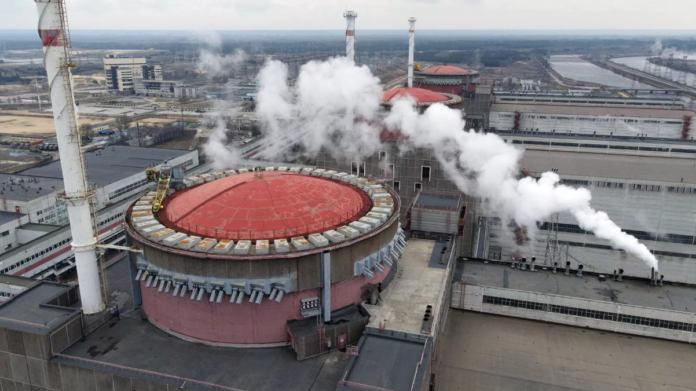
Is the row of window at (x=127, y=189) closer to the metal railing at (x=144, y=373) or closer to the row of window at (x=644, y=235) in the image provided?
the metal railing at (x=144, y=373)

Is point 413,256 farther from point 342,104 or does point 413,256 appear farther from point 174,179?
point 342,104

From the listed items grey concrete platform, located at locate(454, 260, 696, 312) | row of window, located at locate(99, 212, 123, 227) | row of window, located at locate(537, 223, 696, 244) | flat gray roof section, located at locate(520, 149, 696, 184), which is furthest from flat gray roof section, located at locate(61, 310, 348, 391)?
Result: flat gray roof section, located at locate(520, 149, 696, 184)

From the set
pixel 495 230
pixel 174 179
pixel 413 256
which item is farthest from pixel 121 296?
pixel 495 230

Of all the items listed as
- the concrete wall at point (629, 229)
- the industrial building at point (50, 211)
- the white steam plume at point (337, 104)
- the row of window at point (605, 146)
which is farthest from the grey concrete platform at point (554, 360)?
the row of window at point (605, 146)

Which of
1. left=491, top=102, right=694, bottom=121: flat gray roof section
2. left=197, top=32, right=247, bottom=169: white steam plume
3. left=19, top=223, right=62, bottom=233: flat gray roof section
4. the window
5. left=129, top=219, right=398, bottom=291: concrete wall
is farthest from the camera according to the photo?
→ left=491, top=102, right=694, bottom=121: flat gray roof section

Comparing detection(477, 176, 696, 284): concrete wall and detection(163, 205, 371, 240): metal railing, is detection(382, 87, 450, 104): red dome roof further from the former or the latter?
detection(163, 205, 371, 240): metal railing

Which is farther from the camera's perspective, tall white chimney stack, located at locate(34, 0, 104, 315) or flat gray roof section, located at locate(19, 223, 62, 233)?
flat gray roof section, located at locate(19, 223, 62, 233)

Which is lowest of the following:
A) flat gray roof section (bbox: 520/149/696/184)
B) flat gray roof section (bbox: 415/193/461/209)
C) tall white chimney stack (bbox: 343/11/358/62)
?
flat gray roof section (bbox: 415/193/461/209)
